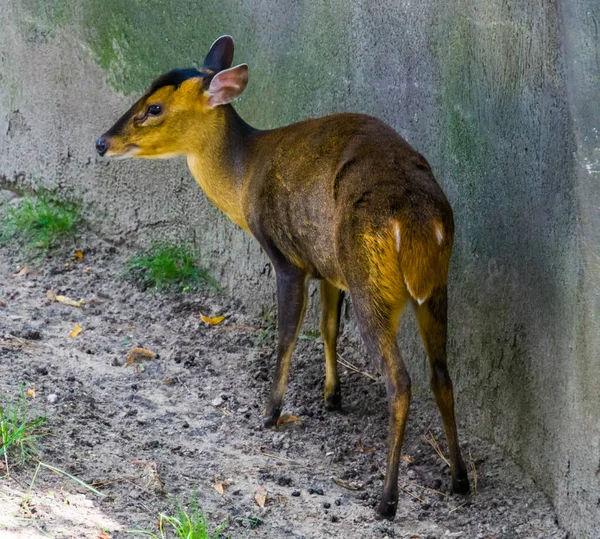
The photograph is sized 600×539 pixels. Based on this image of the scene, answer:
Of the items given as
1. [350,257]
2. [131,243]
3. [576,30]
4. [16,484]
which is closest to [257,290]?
[131,243]

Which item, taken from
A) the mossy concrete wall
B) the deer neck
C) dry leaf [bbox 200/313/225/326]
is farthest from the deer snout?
dry leaf [bbox 200/313/225/326]

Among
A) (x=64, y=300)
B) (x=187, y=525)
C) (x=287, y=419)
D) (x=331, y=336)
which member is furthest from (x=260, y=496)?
(x=64, y=300)

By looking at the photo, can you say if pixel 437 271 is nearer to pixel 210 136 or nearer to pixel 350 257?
pixel 350 257

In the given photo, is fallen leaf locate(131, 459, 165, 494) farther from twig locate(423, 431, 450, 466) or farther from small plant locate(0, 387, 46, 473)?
twig locate(423, 431, 450, 466)

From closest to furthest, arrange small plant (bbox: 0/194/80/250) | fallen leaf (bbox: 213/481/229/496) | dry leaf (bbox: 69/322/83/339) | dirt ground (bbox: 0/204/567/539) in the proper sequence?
1. dirt ground (bbox: 0/204/567/539)
2. fallen leaf (bbox: 213/481/229/496)
3. dry leaf (bbox: 69/322/83/339)
4. small plant (bbox: 0/194/80/250)

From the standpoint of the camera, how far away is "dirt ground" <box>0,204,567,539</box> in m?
4.09

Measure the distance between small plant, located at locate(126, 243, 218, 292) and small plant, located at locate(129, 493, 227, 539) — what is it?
2482mm

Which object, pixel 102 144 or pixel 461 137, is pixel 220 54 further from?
pixel 461 137

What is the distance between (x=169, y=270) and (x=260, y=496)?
8.23 feet

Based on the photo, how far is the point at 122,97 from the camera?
6.69 m

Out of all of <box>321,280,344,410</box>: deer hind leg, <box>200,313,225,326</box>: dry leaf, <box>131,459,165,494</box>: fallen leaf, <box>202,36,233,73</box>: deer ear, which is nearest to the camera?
<box>131,459,165,494</box>: fallen leaf

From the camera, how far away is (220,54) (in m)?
5.62

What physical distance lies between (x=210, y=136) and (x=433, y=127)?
1.20 metres

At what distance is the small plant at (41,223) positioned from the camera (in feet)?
23.1
